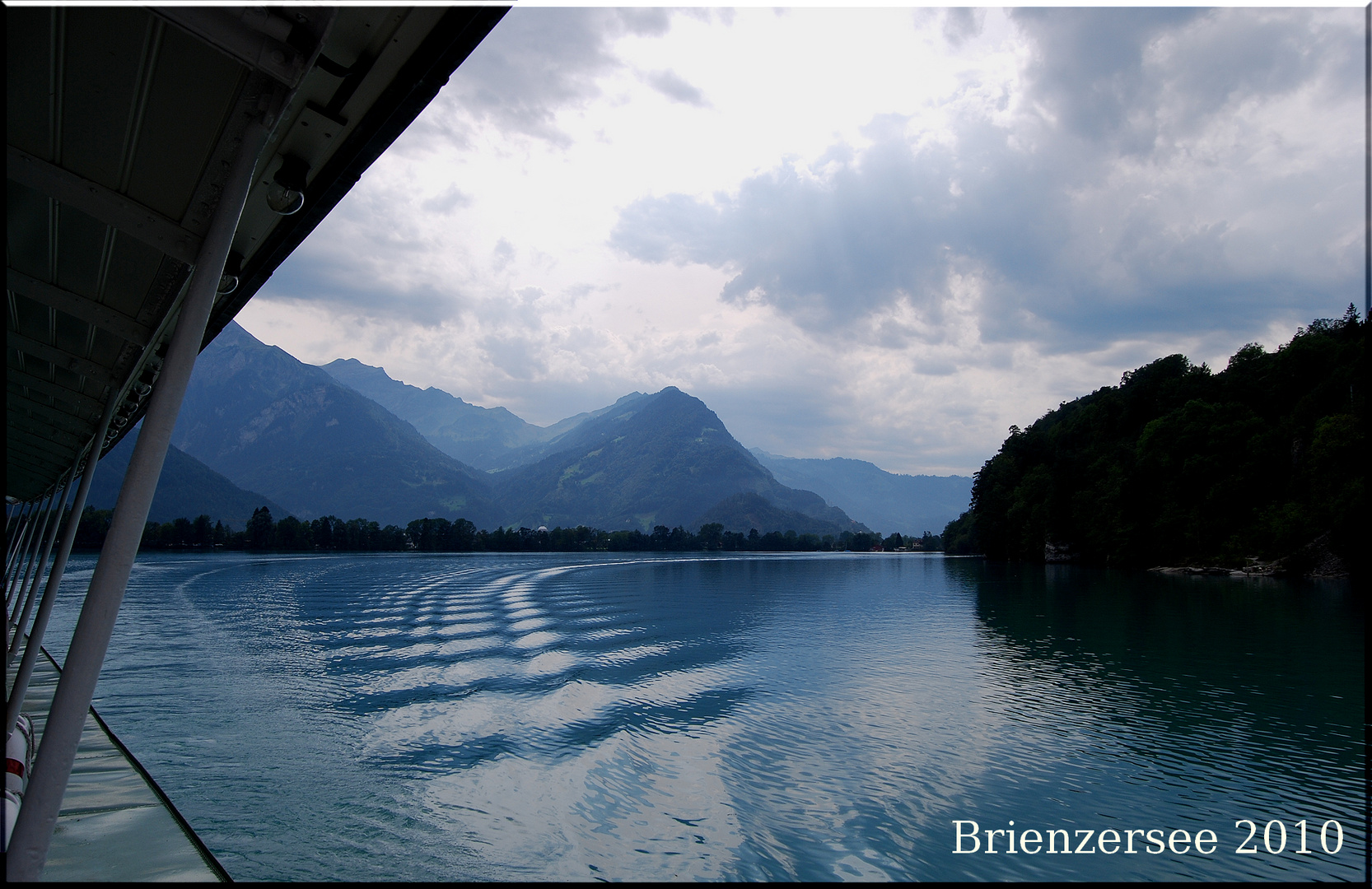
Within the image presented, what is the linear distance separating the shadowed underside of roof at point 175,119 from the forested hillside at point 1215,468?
54.8 metres

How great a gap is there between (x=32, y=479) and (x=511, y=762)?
1299 centimetres

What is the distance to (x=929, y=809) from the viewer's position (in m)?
9.80

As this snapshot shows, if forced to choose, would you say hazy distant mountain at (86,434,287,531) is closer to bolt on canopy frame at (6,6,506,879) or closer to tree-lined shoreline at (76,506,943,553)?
tree-lined shoreline at (76,506,943,553)

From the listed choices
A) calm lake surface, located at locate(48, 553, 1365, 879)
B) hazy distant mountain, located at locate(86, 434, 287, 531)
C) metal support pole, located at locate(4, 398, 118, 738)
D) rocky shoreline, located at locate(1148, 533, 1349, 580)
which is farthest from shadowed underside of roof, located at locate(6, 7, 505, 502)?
hazy distant mountain, located at locate(86, 434, 287, 531)

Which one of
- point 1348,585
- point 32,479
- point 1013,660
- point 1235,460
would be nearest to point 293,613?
point 32,479

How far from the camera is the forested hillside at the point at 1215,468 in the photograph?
171 ft

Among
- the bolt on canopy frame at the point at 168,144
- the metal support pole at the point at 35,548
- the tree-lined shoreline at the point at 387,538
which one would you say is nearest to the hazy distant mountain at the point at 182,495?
the tree-lined shoreline at the point at 387,538

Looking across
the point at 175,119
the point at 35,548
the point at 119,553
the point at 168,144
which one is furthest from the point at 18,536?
the point at 175,119

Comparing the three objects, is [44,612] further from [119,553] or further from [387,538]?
[387,538]

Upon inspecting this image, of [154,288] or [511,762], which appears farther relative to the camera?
[511,762]

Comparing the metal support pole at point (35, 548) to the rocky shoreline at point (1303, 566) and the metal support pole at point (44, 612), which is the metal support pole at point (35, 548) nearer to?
the metal support pole at point (44, 612)

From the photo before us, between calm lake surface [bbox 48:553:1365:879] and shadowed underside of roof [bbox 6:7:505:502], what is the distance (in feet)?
23.0

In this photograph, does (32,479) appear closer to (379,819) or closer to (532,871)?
(379,819)

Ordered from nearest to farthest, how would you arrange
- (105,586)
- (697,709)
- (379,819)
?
(105,586)
(379,819)
(697,709)
